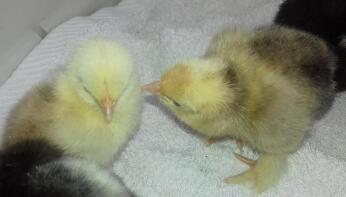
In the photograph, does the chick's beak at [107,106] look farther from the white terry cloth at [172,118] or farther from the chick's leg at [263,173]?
the chick's leg at [263,173]

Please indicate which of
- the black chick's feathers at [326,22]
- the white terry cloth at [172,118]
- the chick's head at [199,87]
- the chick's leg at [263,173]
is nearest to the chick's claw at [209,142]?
the white terry cloth at [172,118]

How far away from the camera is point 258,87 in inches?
53.9

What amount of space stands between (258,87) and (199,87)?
159 mm

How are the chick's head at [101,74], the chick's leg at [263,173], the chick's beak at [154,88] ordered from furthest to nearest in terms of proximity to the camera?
the chick's leg at [263,173], the chick's beak at [154,88], the chick's head at [101,74]

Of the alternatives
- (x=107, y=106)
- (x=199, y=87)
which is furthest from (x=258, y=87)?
(x=107, y=106)

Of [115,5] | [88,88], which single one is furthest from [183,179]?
[115,5]

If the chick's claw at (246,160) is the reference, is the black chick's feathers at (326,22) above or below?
above

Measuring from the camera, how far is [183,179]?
160 cm

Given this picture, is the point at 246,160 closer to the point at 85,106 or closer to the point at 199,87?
the point at 199,87

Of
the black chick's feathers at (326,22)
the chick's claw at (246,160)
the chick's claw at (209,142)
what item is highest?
the black chick's feathers at (326,22)

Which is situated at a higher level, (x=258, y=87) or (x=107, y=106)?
(x=107, y=106)

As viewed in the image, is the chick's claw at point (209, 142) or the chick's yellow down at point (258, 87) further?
the chick's claw at point (209, 142)

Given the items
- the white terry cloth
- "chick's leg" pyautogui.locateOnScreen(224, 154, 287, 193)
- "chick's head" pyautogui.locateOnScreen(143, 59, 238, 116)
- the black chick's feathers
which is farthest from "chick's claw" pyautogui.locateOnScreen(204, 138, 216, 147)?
the black chick's feathers

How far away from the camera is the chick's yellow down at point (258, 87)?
4.43 feet
